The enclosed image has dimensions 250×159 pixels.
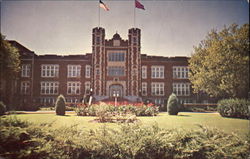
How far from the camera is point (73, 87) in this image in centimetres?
475

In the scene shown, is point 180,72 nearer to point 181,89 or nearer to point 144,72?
point 181,89

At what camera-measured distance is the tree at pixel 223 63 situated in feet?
14.0

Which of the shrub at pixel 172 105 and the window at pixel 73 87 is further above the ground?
the window at pixel 73 87

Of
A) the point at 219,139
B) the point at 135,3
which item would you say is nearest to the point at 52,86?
the point at 135,3

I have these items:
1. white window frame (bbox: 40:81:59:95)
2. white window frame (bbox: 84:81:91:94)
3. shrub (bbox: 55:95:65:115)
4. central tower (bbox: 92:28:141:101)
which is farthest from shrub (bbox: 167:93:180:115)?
white window frame (bbox: 40:81:59:95)

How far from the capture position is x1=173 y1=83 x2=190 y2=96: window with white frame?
4.59 m

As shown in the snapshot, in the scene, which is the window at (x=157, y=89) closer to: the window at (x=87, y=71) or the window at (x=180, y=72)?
the window at (x=180, y=72)

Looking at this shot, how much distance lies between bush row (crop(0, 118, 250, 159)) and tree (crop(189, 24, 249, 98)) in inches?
41.7

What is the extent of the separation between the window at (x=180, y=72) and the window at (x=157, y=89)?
46cm

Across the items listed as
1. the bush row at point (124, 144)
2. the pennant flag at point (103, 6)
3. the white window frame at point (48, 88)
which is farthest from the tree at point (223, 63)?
the white window frame at point (48, 88)

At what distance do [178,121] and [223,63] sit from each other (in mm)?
1848

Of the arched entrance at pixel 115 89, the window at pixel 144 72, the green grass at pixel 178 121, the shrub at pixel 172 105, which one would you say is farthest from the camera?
the arched entrance at pixel 115 89

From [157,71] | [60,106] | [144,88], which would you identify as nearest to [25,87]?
[60,106]

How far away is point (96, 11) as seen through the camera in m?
4.71
